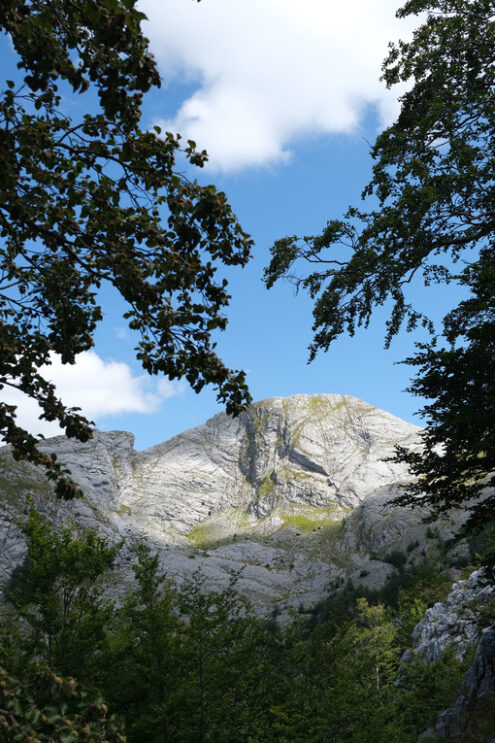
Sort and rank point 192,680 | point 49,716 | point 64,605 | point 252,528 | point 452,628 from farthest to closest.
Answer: point 252,528 → point 452,628 → point 64,605 → point 192,680 → point 49,716

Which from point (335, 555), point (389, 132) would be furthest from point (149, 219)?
point (335, 555)

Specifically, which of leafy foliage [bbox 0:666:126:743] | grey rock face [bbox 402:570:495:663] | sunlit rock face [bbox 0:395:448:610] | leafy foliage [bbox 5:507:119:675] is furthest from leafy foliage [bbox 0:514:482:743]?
sunlit rock face [bbox 0:395:448:610]

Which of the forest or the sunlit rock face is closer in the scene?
the forest

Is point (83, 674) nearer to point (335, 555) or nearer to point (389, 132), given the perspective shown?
point (389, 132)

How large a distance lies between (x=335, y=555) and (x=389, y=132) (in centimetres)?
15147

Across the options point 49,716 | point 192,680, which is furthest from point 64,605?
point 49,716

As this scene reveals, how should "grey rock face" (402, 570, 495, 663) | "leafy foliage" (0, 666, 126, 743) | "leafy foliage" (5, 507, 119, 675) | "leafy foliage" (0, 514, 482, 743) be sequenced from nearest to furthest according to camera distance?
"leafy foliage" (0, 666, 126, 743), "leafy foliage" (0, 514, 482, 743), "leafy foliage" (5, 507, 119, 675), "grey rock face" (402, 570, 495, 663)

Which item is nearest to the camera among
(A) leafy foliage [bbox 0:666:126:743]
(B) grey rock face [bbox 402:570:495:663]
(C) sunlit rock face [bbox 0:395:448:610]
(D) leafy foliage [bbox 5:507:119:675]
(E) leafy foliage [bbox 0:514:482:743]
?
(A) leafy foliage [bbox 0:666:126:743]

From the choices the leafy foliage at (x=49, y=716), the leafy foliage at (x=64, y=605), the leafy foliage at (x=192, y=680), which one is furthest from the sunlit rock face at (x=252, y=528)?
the leafy foliage at (x=49, y=716)

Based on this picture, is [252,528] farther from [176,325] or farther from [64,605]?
[176,325]

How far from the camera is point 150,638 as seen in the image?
46.1 ft

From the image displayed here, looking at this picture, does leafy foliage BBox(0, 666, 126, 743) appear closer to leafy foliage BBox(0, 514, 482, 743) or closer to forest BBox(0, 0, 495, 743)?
forest BBox(0, 0, 495, 743)

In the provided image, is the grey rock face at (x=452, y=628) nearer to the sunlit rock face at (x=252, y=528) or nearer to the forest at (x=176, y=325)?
the forest at (x=176, y=325)

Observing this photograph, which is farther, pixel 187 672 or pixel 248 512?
pixel 248 512
